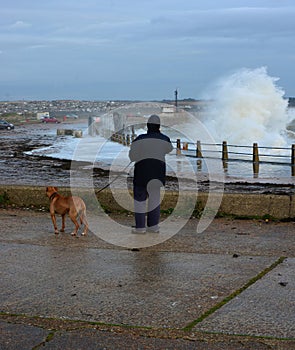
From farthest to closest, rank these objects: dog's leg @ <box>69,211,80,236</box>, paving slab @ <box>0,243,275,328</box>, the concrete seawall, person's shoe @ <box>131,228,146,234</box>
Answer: the concrete seawall < person's shoe @ <box>131,228,146,234</box> < dog's leg @ <box>69,211,80,236</box> < paving slab @ <box>0,243,275,328</box>

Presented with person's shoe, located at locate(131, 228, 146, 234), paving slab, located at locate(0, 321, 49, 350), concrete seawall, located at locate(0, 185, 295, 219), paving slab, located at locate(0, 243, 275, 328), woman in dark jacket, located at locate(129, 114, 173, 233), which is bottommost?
person's shoe, located at locate(131, 228, 146, 234)

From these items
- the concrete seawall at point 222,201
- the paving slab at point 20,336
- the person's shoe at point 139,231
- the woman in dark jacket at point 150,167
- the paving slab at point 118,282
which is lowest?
the person's shoe at point 139,231

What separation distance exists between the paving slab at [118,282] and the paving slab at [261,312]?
6.3 inches

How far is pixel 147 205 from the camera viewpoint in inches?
318

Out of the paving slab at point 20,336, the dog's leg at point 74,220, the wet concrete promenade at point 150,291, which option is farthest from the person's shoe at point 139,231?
the paving slab at point 20,336

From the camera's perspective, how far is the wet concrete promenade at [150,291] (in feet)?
13.7

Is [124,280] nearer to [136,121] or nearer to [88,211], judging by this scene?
[88,211]

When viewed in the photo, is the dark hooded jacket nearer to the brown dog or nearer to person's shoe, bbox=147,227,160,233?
person's shoe, bbox=147,227,160,233

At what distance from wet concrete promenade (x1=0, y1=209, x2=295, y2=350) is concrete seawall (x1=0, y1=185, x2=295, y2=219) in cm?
73

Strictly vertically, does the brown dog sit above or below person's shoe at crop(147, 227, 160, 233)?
above

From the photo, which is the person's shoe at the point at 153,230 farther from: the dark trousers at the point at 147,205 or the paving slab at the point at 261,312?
the paving slab at the point at 261,312

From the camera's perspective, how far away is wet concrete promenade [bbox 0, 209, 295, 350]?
4.17m

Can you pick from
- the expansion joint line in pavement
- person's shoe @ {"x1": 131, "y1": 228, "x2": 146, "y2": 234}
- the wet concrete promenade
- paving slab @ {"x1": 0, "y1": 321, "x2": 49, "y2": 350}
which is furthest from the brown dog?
paving slab @ {"x1": 0, "y1": 321, "x2": 49, "y2": 350}

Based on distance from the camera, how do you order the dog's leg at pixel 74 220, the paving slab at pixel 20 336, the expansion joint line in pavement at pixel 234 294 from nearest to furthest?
the paving slab at pixel 20 336, the expansion joint line in pavement at pixel 234 294, the dog's leg at pixel 74 220
